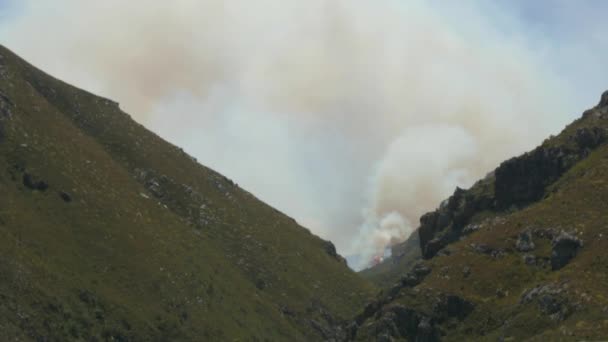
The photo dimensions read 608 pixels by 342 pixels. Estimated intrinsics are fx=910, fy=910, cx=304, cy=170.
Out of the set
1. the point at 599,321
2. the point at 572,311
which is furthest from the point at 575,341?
the point at 572,311

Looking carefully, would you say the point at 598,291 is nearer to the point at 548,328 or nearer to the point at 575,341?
the point at 548,328

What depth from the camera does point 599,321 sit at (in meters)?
181

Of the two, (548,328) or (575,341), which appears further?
(548,328)

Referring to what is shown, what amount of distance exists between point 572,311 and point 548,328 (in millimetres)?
6385

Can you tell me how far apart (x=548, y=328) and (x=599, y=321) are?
56.8 ft

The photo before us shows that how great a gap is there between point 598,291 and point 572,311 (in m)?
7.61

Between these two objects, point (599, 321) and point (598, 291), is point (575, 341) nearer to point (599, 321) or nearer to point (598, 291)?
point (599, 321)

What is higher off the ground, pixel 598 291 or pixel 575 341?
pixel 598 291

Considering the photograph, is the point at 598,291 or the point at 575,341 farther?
the point at 598,291

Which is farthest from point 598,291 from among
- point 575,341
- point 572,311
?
point 575,341

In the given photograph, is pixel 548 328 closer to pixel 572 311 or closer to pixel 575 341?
pixel 572 311

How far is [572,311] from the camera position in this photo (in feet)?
640

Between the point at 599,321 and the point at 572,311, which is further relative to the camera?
the point at 572,311

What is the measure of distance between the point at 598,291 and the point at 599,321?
55.6ft
